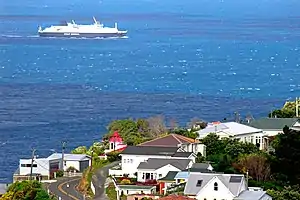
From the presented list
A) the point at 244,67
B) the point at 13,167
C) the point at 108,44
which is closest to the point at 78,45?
the point at 108,44

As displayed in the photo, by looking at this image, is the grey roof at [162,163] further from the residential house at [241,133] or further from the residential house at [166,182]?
the residential house at [241,133]

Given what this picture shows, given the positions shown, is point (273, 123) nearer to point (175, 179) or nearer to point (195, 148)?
point (195, 148)

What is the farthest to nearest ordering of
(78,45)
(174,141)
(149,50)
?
(78,45) < (149,50) < (174,141)

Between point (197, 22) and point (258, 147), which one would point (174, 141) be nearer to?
point (258, 147)

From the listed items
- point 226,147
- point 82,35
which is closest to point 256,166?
point 226,147

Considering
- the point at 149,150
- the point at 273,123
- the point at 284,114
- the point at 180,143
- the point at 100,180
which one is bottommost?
the point at 100,180

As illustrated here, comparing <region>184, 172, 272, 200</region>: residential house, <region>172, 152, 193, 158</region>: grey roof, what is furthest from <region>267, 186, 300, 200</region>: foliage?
<region>172, 152, 193, 158</region>: grey roof
